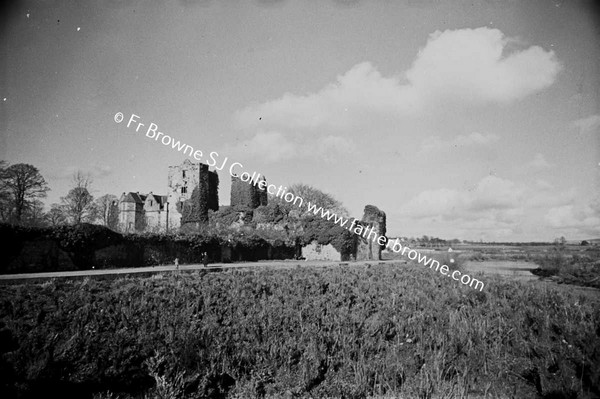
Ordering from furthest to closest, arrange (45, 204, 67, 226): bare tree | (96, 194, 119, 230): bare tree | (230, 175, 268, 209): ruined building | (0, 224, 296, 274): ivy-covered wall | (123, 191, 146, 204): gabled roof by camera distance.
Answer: (123, 191, 146, 204): gabled roof < (96, 194, 119, 230): bare tree < (230, 175, 268, 209): ruined building < (45, 204, 67, 226): bare tree < (0, 224, 296, 274): ivy-covered wall

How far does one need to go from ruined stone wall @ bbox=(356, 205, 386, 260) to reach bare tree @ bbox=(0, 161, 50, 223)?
107 feet

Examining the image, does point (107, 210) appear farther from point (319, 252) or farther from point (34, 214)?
point (319, 252)

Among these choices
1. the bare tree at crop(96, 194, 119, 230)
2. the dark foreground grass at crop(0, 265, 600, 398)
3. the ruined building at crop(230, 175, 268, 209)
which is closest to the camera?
the dark foreground grass at crop(0, 265, 600, 398)

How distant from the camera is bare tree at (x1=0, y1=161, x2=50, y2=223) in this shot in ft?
105

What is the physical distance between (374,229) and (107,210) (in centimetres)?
3946

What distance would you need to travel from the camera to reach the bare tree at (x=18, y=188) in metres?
32.1

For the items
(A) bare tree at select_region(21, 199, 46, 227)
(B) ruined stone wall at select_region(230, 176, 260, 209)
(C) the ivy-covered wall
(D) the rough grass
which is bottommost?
(D) the rough grass

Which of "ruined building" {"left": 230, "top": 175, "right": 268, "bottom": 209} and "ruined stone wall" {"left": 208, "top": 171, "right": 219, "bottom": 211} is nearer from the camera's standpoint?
"ruined building" {"left": 230, "top": 175, "right": 268, "bottom": 209}

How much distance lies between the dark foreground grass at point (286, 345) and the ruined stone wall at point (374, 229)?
28.8m

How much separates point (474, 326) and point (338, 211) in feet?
174

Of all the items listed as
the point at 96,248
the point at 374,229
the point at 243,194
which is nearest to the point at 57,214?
the point at 243,194

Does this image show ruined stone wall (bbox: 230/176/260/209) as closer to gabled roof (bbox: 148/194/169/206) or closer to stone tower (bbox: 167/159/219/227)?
stone tower (bbox: 167/159/219/227)

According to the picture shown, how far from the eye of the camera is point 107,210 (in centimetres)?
5281

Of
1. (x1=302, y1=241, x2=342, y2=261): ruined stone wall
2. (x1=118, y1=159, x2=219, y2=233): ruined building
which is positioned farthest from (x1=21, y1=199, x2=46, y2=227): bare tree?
(x1=302, y1=241, x2=342, y2=261): ruined stone wall
